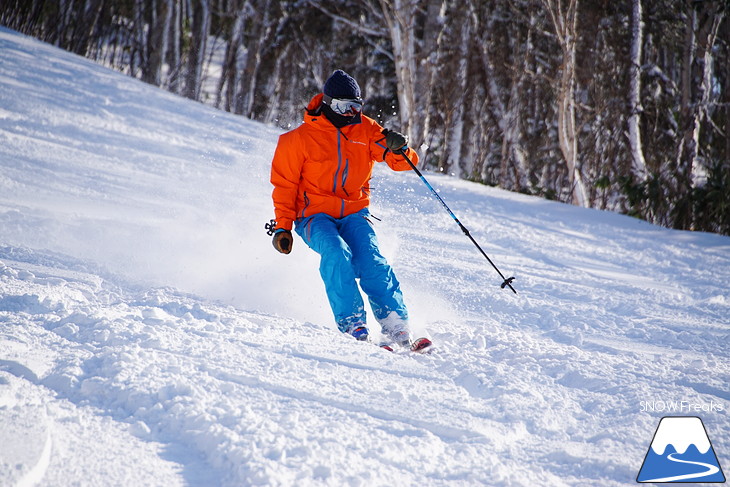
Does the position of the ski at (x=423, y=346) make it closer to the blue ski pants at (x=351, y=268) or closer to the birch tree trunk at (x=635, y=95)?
the blue ski pants at (x=351, y=268)

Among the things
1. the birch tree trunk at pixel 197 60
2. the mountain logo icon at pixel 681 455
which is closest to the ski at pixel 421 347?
the mountain logo icon at pixel 681 455

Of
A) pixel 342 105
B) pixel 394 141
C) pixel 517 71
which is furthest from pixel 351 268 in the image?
pixel 517 71

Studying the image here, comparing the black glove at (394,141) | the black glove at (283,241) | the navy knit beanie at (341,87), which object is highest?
the navy knit beanie at (341,87)

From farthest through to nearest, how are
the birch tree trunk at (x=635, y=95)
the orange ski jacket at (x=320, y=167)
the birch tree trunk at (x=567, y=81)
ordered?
the birch tree trunk at (x=635, y=95)
the birch tree trunk at (x=567, y=81)
the orange ski jacket at (x=320, y=167)

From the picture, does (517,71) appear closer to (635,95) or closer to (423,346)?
(635,95)

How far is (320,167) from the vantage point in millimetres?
3438

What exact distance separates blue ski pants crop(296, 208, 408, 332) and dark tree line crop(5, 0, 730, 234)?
592cm

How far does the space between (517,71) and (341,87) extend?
34.9ft

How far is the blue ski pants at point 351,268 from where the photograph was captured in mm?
3115

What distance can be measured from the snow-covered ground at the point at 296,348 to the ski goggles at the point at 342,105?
120 cm

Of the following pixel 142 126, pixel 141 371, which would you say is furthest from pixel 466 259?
pixel 142 126

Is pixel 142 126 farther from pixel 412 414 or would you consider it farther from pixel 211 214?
pixel 412 414

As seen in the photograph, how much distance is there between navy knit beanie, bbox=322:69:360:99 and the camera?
3.45m

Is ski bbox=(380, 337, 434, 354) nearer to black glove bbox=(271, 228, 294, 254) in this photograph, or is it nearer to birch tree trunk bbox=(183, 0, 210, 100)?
black glove bbox=(271, 228, 294, 254)
